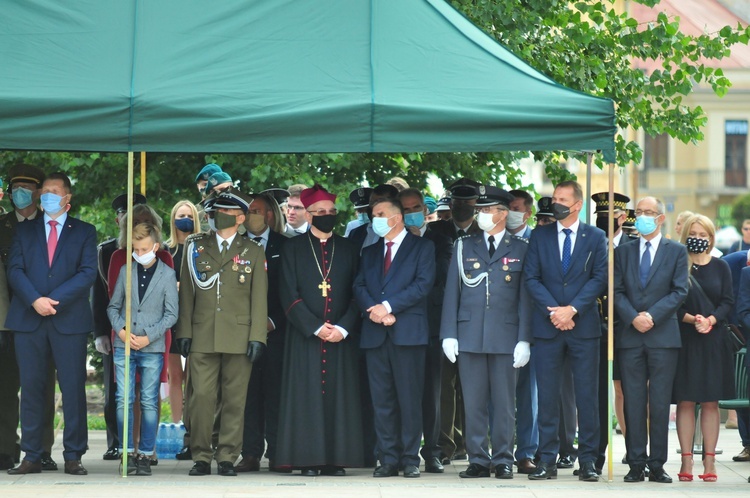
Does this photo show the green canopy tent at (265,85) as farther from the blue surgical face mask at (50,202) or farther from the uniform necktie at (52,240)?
the uniform necktie at (52,240)

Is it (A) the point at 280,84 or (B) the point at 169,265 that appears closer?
(A) the point at 280,84

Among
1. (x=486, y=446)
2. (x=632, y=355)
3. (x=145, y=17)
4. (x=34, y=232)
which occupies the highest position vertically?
(x=145, y=17)

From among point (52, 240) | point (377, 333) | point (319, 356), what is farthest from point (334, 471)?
point (52, 240)

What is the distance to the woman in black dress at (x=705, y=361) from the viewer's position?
427 inches

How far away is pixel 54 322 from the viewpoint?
10.6 metres

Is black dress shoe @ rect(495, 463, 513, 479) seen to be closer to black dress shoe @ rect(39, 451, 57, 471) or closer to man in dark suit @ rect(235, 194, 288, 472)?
man in dark suit @ rect(235, 194, 288, 472)

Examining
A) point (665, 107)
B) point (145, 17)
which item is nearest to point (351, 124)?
point (145, 17)

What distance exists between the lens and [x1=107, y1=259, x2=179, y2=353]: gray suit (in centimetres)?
1077

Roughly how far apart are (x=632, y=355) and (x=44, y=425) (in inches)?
170

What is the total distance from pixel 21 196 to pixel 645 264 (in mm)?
4566

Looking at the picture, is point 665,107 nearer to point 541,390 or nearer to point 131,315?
point 541,390

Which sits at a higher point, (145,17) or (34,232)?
(145,17)

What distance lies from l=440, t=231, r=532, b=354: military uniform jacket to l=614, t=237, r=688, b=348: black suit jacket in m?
0.69

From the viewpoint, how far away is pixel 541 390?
10.8 metres
